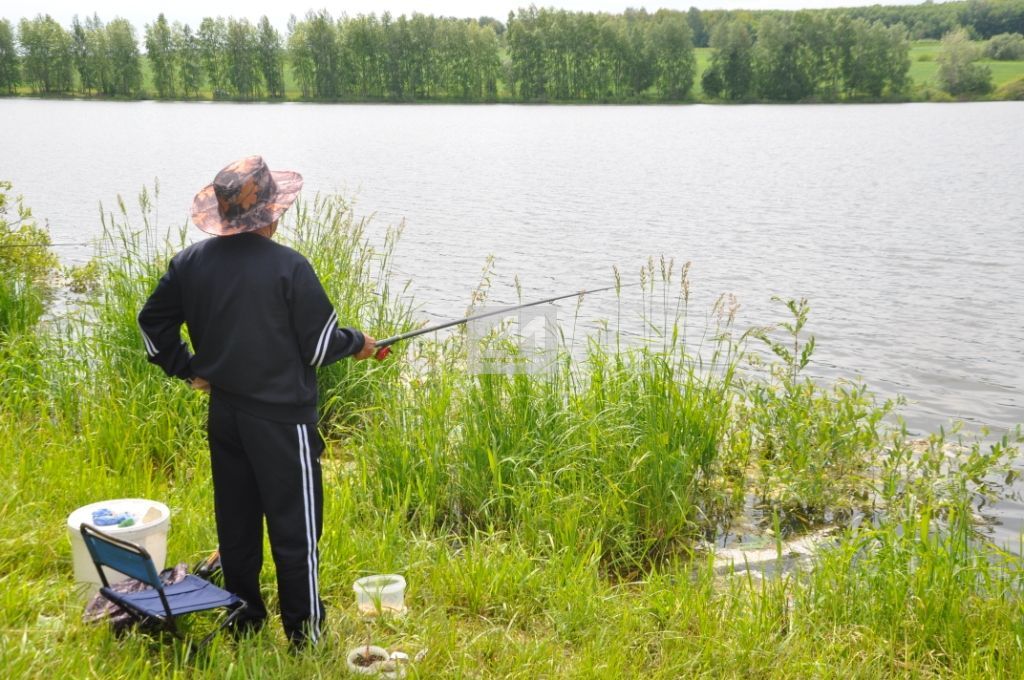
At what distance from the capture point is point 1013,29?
107062mm

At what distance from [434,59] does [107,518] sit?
3526 inches

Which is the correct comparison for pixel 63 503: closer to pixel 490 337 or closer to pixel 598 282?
pixel 490 337

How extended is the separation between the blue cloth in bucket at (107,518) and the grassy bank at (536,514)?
296mm

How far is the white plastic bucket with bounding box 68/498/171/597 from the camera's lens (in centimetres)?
361

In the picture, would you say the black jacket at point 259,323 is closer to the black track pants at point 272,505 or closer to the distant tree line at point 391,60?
the black track pants at point 272,505

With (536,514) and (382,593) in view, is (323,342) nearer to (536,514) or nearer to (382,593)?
(382,593)

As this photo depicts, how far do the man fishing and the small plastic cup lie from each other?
277mm

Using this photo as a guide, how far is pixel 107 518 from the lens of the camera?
370cm

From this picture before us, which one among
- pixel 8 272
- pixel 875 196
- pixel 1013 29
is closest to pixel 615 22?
pixel 1013 29

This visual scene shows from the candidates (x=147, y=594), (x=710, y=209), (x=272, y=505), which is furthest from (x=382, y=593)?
(x=710, y=209)

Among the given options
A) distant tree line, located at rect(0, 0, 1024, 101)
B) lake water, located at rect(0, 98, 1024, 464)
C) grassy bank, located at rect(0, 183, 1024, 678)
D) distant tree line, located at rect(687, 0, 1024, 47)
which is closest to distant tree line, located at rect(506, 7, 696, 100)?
distant tree line, located at rect(0, 0, 1024, 101)

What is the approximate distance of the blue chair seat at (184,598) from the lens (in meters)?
3.22

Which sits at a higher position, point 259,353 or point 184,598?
point 259,353

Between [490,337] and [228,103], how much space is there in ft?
278
